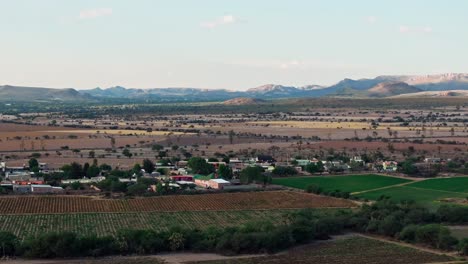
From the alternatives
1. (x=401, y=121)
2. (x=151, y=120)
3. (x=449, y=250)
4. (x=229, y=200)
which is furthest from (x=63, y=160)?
(x=401, y=121)

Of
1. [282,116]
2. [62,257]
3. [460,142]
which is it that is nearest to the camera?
[62,257]

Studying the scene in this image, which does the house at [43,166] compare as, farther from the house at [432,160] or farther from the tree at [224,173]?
the house at [432,160]

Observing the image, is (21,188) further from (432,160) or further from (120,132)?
(120,132)

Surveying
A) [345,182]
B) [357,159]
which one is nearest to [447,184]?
[345,182]

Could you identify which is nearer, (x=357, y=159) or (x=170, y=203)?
(x=170, y=203)

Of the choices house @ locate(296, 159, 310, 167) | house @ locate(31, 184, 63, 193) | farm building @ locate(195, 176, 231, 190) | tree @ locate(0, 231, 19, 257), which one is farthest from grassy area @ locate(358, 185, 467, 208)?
tree @ locate(0, 231, 19, 257)

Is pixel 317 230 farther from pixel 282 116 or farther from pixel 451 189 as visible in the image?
pixel 282 116

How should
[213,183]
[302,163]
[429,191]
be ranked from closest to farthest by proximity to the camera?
[429,191]
[213,183]
[302,163]
